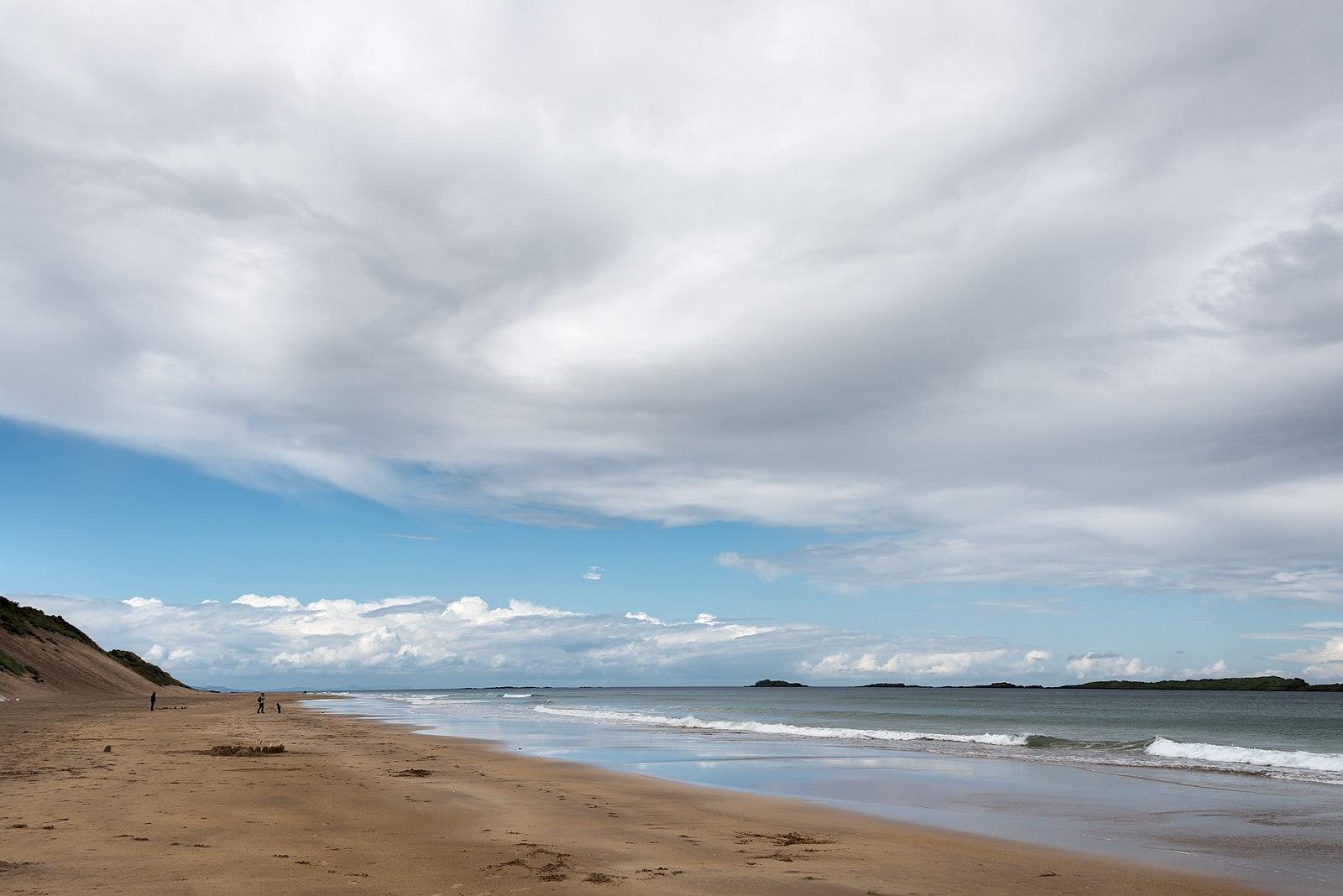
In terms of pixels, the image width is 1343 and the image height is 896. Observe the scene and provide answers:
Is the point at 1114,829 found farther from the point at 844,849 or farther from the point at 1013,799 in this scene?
the point at 844,849

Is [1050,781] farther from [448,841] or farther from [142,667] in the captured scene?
[142,667]

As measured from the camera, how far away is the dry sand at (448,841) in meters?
9.14

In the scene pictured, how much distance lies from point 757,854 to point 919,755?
66.8ft

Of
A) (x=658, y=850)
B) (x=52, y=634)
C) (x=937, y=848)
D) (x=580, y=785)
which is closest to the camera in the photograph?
(x=658, y=850)

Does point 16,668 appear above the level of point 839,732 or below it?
above

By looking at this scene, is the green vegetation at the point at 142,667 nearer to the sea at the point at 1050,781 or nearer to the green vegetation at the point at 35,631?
the green vegetation at the point at 35,631

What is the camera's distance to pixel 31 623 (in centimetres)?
8044

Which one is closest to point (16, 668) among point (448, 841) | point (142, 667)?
point (142, 667)

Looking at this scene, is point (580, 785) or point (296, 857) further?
point (580, 785)

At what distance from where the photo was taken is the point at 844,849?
11906 millimetres

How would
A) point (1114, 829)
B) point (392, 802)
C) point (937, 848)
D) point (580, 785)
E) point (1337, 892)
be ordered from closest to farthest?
point (1337, 892) → point (937, 848) → point (1114, 829) → point (392, 802) → point (580, 785)

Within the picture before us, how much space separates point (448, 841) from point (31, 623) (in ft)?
299

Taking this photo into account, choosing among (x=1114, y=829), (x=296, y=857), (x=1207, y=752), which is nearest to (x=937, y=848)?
(x=1114, y=829)

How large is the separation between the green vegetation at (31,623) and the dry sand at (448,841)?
67.2 m
